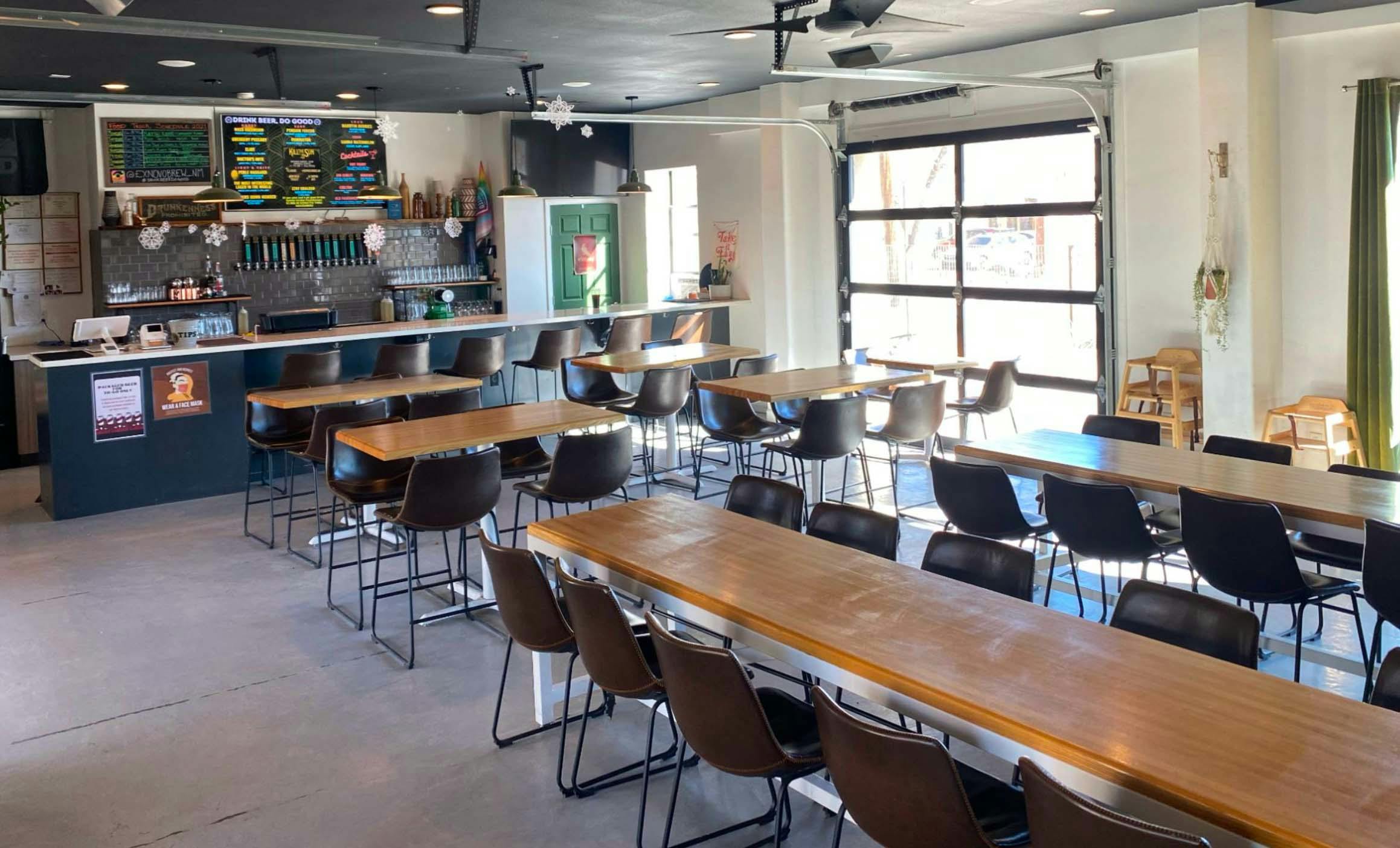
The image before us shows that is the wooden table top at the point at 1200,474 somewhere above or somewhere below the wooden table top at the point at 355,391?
below

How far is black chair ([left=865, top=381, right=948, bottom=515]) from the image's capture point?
22.2 ft

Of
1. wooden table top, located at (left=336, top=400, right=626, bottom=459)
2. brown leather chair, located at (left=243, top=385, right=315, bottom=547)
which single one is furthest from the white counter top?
wooden table top, located at (left=336, top=400, right=626, bottom=459)

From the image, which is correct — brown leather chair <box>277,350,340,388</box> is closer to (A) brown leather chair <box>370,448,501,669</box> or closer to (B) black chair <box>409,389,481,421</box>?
(B) black chair <box>409,389,481,421</box>

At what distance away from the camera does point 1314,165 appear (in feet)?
22.9

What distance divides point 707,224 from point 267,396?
5650 mm

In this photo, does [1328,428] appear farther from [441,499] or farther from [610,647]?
[610,647]

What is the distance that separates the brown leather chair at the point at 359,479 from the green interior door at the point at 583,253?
648 centimetres

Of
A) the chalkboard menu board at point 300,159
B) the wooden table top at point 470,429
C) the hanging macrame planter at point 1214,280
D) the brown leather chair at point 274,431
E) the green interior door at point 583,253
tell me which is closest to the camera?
the wooden table top at point 470,429

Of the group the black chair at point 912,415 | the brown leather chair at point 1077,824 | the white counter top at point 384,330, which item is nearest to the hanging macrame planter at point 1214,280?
the black chair at point 912,415

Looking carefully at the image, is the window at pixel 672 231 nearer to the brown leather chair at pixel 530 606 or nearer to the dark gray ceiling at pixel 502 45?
the dark gray ceiling at pixel 502 45

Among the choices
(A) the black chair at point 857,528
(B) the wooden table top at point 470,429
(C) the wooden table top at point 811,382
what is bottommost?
(A) the black chair at point 857,528

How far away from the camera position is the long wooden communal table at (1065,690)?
2031 mm

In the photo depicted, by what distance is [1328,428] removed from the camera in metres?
6.68

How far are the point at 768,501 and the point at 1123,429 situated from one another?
84.3 inches
